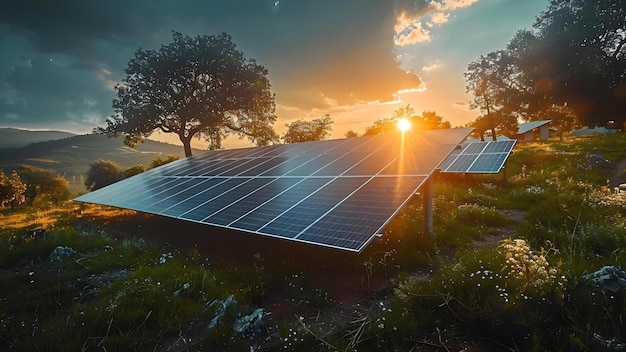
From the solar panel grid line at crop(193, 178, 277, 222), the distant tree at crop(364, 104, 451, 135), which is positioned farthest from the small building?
the solar panel grid line at crop(193, 178, 277, 222)

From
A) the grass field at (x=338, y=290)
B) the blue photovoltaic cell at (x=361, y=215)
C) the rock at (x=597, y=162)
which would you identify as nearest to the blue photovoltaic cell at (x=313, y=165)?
the grass field at (x=338, y=290)

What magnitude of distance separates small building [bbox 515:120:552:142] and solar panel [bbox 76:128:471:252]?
203ft

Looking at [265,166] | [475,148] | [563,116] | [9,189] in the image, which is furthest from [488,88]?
[9,189]

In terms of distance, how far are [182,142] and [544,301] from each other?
3820 centimetres

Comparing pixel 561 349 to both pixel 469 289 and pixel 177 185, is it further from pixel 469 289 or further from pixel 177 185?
pixel 177 185

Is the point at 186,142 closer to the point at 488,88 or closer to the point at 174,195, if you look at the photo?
the point at 174,195

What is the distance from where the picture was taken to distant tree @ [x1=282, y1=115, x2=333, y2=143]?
56469mm

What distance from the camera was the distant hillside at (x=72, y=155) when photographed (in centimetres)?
9643

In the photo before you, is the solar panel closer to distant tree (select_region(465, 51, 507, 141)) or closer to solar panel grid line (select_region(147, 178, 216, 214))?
solar panel grid line (select_region(147, 178, 216, 214))

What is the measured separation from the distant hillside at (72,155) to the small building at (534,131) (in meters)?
78.8

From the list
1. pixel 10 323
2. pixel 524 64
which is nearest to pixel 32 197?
pixel 10 323

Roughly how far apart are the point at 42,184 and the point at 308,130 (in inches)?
1627

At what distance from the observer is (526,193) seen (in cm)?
1623

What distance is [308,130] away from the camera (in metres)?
58.4
